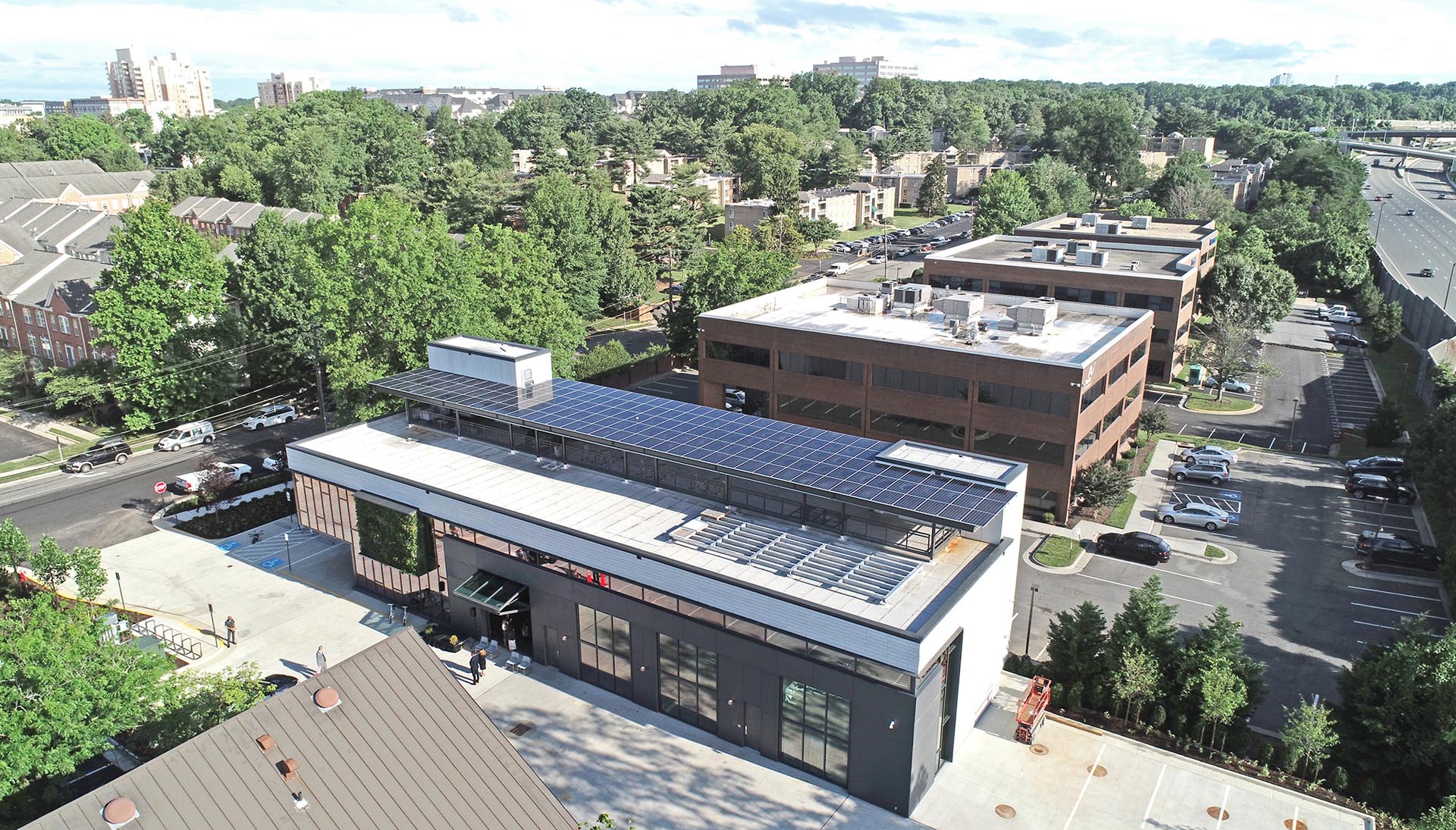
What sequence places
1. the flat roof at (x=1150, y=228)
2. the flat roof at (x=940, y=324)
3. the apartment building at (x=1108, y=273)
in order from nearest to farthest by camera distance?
the flat roof at (x=940, y=324)
the apartment building at (x=1108, y=273)
the flat roof at (x=1150, y=228)

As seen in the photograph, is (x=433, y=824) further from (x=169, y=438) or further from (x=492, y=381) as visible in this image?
(x=169, y=438)

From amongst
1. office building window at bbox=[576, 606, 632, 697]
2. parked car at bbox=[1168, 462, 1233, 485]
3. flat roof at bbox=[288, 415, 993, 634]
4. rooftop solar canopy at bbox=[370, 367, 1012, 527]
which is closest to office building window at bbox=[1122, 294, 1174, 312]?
parked car at bbox=[1168, 462, 1233, 485]

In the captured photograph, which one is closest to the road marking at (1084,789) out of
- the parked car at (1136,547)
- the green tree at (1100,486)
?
the parked car at (1136,547)

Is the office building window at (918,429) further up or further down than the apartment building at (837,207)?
further down

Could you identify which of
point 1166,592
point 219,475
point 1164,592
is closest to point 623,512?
point 1164,592

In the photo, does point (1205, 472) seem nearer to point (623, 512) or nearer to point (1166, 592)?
point (1166, 592)

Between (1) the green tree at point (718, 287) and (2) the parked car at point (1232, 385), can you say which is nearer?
(1) the green tree at point (718, 287)

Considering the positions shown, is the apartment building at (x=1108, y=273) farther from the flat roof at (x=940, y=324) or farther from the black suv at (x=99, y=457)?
the black suv at (x=99, y=457)
